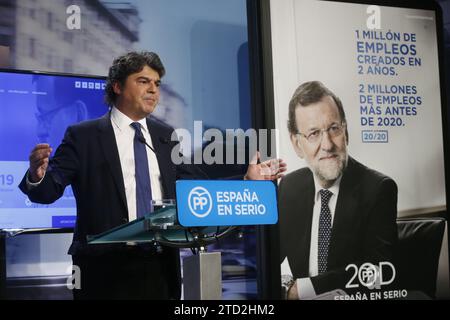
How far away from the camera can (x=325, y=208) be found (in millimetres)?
4301

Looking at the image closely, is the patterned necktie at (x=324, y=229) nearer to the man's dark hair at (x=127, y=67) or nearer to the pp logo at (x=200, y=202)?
the man's dark hair at (x=127, y=67)

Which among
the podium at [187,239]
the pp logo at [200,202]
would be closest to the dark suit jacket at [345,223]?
the podium at [187,239]

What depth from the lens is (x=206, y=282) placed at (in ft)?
5.28

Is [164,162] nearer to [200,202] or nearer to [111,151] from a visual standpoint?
[111,151]

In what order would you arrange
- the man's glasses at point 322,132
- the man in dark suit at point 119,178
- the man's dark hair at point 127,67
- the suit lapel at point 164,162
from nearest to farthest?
the man in dark suit at point 119,178, the suit lapel at point 164,162, the man's dark hair at point 127,67, the man's glasses at point 322,132

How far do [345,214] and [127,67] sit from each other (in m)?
1.81

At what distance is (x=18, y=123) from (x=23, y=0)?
965 mm

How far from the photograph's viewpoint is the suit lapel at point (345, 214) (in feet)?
14.0

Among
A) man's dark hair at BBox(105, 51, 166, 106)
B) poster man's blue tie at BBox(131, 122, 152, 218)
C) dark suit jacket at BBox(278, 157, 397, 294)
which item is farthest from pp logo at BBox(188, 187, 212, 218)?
dark suit jacket at BBox(278, 157, 397, 294)

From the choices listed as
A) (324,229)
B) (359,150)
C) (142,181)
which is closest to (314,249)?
(324,229)

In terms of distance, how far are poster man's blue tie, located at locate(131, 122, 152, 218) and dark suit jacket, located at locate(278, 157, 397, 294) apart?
1361mm

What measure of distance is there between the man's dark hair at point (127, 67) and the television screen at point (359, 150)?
3.89 ft
